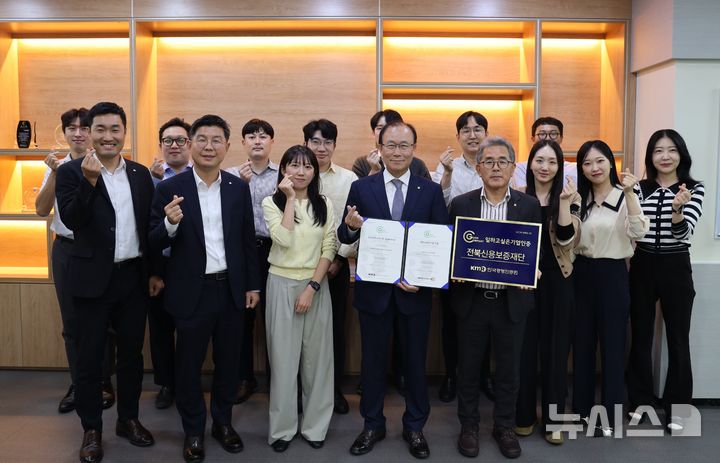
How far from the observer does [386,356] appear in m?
3.11

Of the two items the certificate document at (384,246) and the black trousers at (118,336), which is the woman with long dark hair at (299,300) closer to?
the certificate document at (384,246)

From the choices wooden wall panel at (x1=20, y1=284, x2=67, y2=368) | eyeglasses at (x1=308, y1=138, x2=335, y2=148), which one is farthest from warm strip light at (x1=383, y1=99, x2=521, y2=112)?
wooden wall panel at (x1=20, y1=284, x2=67, y2=368)

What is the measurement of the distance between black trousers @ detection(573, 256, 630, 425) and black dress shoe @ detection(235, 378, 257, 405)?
2.08 meters

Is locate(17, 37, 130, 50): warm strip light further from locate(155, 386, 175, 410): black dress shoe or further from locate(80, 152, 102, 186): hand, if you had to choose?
locate(155, 386, 175, 410): black dress shoe

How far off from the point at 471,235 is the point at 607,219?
2.75 feet

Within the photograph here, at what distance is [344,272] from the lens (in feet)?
12.3

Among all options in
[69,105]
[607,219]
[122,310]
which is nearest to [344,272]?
[122,310]

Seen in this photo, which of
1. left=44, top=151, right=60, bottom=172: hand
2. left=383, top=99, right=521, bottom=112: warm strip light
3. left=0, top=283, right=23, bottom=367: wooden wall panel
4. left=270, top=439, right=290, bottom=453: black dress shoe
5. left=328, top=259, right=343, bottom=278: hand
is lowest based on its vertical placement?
left=270, top=439, right=290, bottom=453: black dress shoe

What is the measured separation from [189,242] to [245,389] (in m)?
1.45

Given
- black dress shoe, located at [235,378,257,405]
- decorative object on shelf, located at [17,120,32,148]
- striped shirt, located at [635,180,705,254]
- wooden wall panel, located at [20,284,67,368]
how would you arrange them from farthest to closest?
Answer: decorative object on shelf, located at [17,120,32,148] → wooden wall panel, located at [20,284,67,368] → black dress shoe, located at [235,378,257,405] → striped shirt, located at [635,180,705,254]

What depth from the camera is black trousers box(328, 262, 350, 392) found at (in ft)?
12.1

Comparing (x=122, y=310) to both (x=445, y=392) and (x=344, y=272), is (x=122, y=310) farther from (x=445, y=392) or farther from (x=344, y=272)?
(x=445, y=392)

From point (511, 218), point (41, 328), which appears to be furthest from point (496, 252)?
point (41, 328)

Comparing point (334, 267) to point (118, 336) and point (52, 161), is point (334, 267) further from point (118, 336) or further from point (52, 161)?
point (52, 161)
